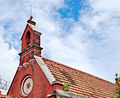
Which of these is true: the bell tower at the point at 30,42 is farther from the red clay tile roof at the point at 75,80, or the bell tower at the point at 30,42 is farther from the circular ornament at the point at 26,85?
the circular ornament at the point at 26,85

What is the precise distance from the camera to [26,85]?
19.1m

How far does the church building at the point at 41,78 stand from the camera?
16455mm

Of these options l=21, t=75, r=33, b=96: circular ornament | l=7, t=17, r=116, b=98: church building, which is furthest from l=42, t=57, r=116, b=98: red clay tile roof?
l=21, t=75, r=33, b=96: circular ornament

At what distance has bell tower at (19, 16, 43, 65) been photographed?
19.7m

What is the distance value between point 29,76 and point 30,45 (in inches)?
122

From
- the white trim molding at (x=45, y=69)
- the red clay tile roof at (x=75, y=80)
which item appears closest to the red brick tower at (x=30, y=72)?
the white trim molding at (x=45, y=69)

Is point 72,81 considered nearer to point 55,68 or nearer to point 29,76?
point 55,68

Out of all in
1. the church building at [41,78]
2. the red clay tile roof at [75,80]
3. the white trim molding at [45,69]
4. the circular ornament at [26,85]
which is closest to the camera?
the church building at [41,78]

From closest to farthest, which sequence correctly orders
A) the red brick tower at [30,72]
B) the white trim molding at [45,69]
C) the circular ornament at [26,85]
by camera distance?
the white trim molding at [45,69], the red brick tower at [30,72], the circular ornament at [26,85]

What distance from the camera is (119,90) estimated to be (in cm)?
1597

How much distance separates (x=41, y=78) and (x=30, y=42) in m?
4.46

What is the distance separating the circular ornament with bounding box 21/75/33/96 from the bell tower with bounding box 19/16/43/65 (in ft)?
6.06

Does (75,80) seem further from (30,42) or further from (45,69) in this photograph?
(30,42)

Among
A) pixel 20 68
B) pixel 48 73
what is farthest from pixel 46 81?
pixel 20 68
